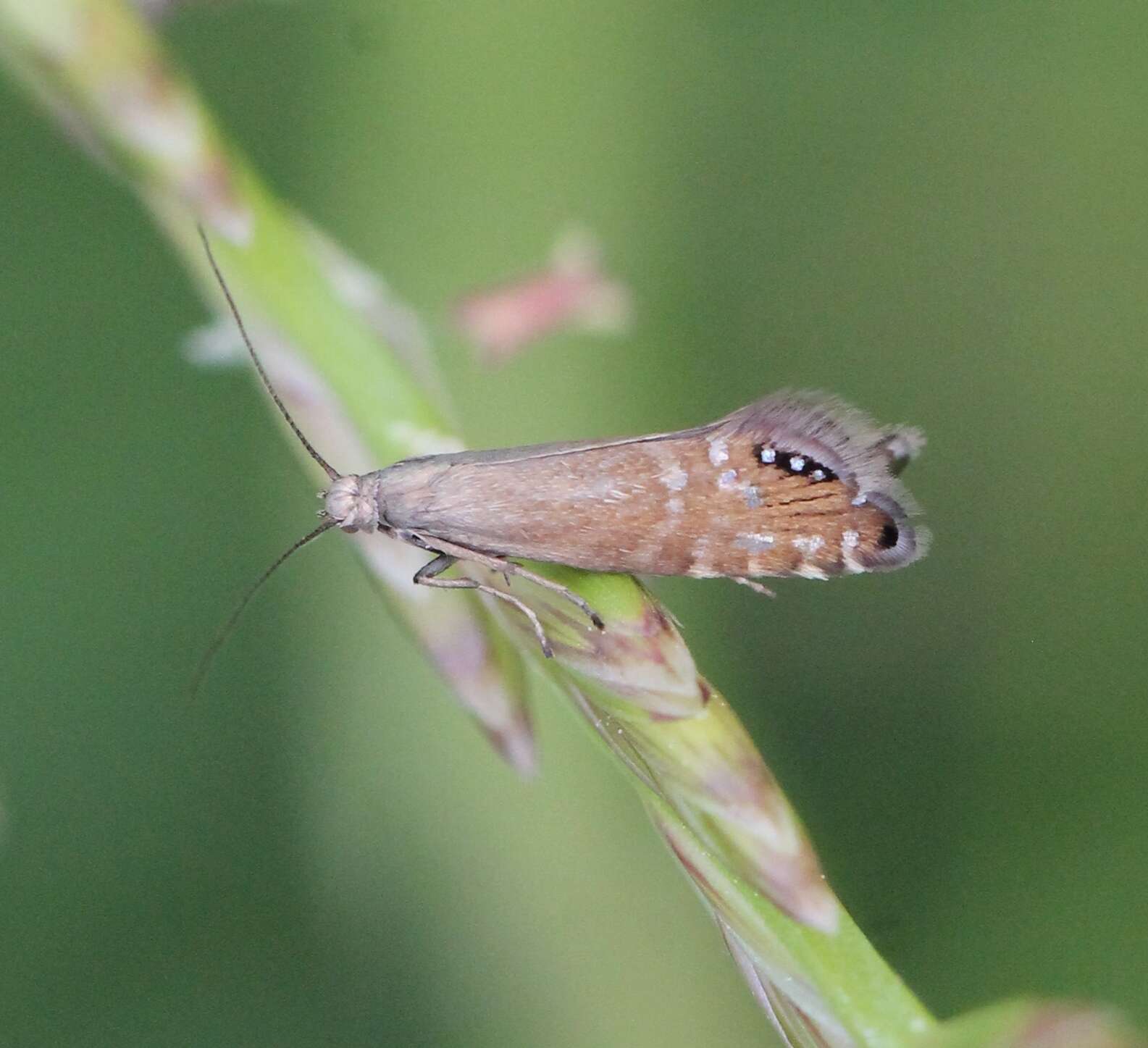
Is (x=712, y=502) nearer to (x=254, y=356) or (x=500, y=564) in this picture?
(x=500, y=564)

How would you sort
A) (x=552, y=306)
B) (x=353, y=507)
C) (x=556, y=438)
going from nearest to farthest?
1. (x=353, y=507)
2. (x=556, y=438)
3. (x=552, y=306)

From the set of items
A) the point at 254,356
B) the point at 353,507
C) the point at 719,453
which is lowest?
the point at 719,453

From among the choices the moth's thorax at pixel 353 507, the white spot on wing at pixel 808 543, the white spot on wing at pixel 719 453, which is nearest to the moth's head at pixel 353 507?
the moth's thorax at pixel 353 507

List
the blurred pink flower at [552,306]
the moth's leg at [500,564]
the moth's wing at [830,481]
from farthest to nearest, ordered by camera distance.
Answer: the blurred pink flower at [552,306], the moth's wing at [830,481], the moth's leg at [500,564]

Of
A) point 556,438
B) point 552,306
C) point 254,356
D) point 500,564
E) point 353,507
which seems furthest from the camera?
point 552,306

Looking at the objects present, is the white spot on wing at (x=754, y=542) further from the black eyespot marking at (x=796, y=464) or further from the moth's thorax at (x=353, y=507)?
the moth's thorax at (x=353, y=507)

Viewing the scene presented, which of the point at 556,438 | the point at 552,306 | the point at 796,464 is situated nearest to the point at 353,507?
the point at 796,464

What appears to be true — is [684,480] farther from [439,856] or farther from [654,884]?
[439,856]
